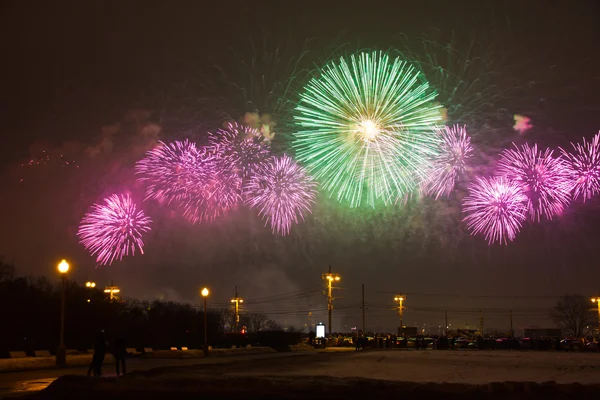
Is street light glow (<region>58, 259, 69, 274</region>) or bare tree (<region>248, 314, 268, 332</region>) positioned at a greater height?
street light glow (<region>58, 259, 69, 274</region>)

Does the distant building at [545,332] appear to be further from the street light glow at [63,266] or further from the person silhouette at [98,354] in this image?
the person silhouette at [98,354]

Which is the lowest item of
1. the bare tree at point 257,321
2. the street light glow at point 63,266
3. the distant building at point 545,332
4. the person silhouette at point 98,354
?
the distant building at point 545,332

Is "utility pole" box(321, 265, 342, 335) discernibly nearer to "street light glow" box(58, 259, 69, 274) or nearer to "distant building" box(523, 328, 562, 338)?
"street light glow" box(58, 259, 69, 274)

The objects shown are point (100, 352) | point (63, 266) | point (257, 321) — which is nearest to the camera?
point (100, 352)

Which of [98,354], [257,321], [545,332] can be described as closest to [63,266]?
[98,354]

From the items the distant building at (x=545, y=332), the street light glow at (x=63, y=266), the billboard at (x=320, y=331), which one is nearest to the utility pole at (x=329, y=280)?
the billboard at (x=320, y=331)

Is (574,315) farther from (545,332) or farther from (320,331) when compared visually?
(320,331)

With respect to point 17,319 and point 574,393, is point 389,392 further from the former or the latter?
point 17,319

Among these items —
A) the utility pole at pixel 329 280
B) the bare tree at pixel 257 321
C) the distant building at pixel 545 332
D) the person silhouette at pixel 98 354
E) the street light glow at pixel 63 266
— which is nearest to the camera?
the person silhouette at pixel 98 354

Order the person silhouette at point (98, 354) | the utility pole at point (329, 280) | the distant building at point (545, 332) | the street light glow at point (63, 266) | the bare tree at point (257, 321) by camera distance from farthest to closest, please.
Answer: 1. the bare tree at point (257, 321)
2. the distant building at point (545, 332)
3. the utility pole at point (329, 280)
4. the street light glow at point (63, 266)
5. the person silhouette at point (98, 354)

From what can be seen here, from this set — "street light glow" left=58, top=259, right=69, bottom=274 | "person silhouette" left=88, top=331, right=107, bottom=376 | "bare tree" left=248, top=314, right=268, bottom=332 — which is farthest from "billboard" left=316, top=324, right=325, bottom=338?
"bare tree" left=248, top=314, right=268, bottom=332

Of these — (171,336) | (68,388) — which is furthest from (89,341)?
(68,388)
